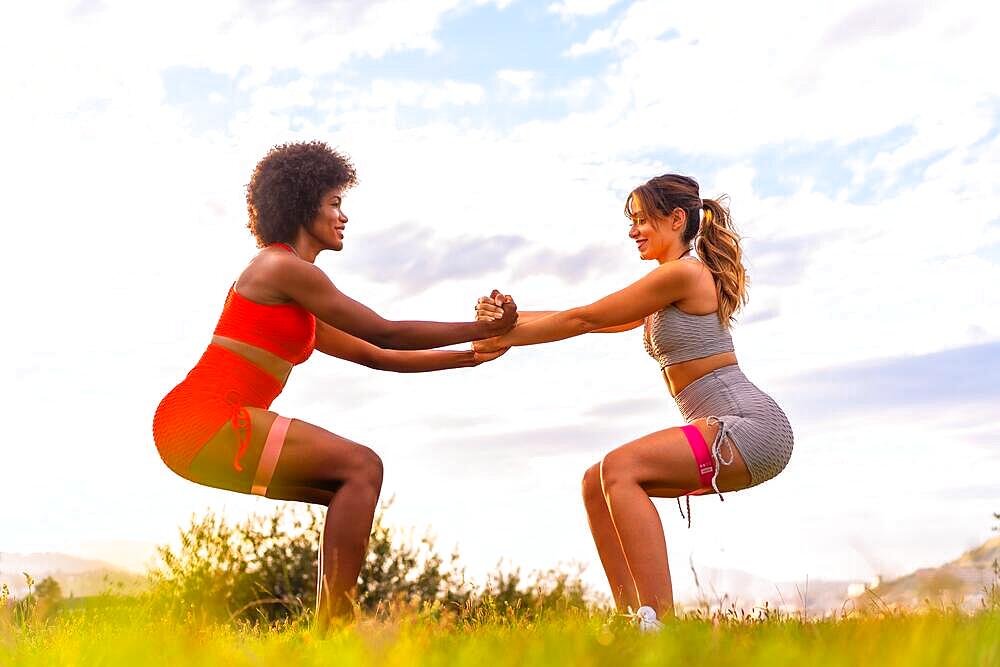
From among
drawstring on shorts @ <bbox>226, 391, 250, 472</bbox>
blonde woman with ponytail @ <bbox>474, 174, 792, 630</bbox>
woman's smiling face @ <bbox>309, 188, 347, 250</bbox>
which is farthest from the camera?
woman's smiling face @ <bbox>309, 188, 347, 250</bbox>

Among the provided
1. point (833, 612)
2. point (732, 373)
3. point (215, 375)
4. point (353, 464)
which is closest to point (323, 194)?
point (215, 375)

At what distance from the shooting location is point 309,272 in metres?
5.62

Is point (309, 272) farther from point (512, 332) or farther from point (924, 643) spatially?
point (924, 643)

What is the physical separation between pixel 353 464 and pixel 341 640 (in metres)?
1.66

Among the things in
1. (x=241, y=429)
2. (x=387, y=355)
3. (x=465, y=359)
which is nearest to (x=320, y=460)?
(x=241, y=429)

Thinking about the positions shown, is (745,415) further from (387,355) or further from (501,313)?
(387,355)

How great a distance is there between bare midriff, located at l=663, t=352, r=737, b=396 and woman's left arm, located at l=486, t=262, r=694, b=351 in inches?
14.4

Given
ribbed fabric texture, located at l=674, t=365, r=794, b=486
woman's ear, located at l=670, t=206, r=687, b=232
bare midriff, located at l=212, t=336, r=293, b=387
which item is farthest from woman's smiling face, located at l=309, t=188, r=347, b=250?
ribbed fabric texture, located at l=674, t=365, r=794, b=486

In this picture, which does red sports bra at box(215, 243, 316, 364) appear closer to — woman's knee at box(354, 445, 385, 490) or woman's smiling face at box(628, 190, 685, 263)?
woman's knee at box(354, 445, 385, 490)

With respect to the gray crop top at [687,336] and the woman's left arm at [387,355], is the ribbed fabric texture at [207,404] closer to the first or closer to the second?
the woman's left arm at [387,355]

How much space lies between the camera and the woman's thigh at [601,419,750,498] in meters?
5.32

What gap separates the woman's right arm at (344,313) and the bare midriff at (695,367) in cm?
143

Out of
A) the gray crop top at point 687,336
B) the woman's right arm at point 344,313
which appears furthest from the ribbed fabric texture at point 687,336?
the woman's right arm at point 344,313

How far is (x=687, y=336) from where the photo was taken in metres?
5.77
